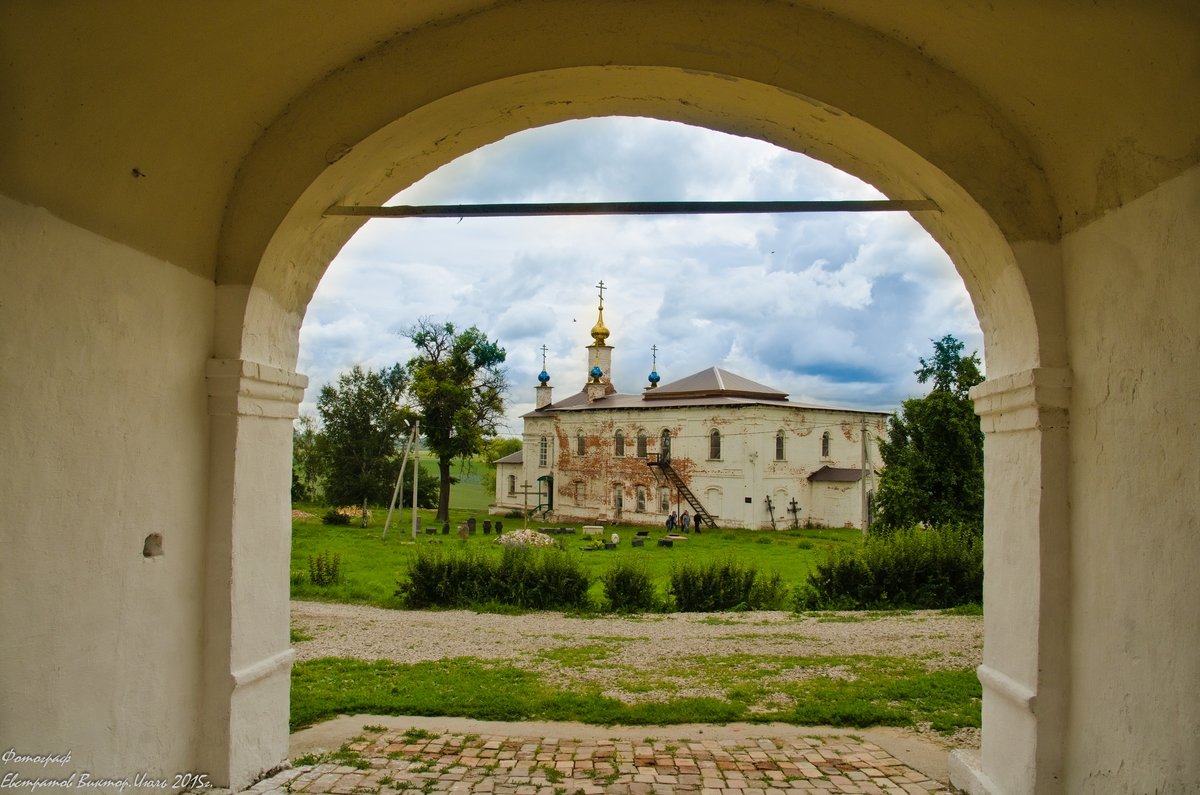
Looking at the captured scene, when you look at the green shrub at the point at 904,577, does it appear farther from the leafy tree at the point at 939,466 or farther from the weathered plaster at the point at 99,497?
the weathered plaster at the point at 99,497

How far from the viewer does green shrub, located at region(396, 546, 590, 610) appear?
50.3ft

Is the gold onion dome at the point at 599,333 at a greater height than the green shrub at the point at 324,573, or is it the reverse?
the gold onion dome at the point at 599,333

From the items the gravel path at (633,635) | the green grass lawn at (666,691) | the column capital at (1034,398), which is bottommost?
the gravel path at (633,635)

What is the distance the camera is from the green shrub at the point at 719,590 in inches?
607

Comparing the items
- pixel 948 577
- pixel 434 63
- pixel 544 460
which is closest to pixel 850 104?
pixel 434 63

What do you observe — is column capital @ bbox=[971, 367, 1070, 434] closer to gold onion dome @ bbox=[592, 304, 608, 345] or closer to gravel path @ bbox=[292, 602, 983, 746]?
gravel path @ bbox=[292, 602, 983, 746]

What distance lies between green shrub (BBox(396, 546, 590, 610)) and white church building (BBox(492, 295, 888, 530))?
21.3 m

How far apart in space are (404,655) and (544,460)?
35876mm

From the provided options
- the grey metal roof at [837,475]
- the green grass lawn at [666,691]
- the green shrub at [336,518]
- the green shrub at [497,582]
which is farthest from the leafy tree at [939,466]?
the green shrub at [336,518]

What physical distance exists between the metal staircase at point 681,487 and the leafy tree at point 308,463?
694 inches

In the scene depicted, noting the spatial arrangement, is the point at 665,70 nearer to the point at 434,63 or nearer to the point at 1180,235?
the point at 434,63

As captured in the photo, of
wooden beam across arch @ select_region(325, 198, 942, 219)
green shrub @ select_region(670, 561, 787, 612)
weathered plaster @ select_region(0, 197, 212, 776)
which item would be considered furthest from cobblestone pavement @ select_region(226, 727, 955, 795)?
green shrub @ select_region(670, 561, 787, 612)

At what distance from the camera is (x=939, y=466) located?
21219mm

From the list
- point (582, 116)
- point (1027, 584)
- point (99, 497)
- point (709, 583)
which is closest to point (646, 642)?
point (709, 583)
